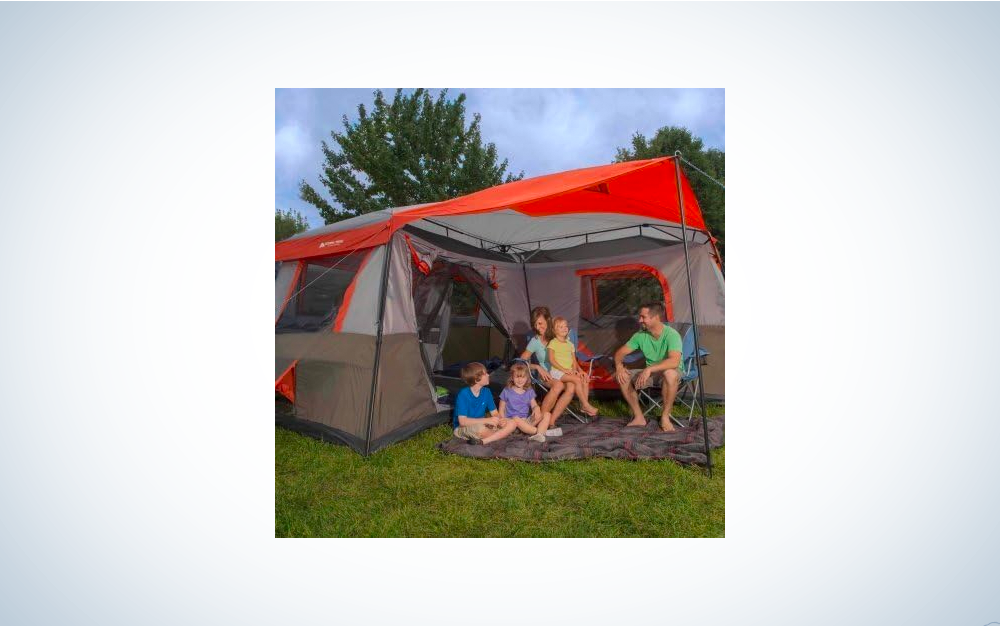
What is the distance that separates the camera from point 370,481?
113 inches

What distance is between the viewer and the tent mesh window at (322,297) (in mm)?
3848

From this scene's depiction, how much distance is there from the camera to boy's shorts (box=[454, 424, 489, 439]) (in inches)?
137

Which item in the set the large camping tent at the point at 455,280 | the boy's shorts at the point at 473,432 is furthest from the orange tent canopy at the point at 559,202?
the boy's shorts at the point at 473,432

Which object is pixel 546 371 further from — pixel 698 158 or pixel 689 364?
pixel 698 158

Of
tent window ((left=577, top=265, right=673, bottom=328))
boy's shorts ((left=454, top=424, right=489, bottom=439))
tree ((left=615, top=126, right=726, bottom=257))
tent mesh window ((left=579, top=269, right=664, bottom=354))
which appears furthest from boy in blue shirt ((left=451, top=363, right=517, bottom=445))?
tree ((left=615, top=126, right=726, bottom=257))

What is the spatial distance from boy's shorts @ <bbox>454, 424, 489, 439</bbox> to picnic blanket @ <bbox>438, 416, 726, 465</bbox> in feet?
0.13

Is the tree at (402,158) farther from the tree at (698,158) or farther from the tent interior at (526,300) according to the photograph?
the tent interior at (526,300)

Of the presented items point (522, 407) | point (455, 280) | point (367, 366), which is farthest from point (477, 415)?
point (455, 280)

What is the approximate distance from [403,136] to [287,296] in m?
6.96

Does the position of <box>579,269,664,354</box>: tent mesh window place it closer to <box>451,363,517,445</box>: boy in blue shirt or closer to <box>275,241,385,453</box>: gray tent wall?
<box>451,363,517,445</box>: boy in blue shirt

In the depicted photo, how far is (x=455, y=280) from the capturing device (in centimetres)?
514

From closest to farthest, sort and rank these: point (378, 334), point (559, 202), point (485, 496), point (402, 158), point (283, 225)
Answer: point (485, 496)
point (378, 334)
point (559, 202)
point (283, 225)
point (402, 158)

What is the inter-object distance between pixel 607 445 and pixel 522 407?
0.64 metres
